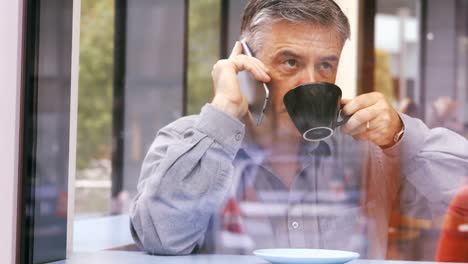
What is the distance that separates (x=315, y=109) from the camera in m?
2.43

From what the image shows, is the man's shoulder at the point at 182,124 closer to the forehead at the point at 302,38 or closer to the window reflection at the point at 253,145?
the window reflection at the point at 253,145

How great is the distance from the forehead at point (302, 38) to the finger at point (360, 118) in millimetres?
203

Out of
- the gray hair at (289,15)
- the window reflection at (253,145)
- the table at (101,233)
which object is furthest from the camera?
the table at (101,233)

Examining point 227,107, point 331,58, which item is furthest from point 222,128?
point 331,58

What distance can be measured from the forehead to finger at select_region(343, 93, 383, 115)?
0.16 m

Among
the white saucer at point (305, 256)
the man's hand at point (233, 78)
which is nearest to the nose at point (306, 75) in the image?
the man's hand at point (233, 78)

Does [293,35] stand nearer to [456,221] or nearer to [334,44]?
[334,44]

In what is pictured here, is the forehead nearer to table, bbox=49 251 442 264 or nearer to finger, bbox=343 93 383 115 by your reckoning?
finger, bbox=343 93 383 115

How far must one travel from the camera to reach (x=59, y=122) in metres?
2.68

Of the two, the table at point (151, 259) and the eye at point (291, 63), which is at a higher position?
the eye at point (291, 63)

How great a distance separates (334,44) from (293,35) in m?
0.14

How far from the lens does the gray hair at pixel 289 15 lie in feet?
8.15

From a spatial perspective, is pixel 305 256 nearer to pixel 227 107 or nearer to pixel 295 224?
pixel 295 224

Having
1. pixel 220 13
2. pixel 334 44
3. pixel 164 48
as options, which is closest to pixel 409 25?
pixel 334 44
